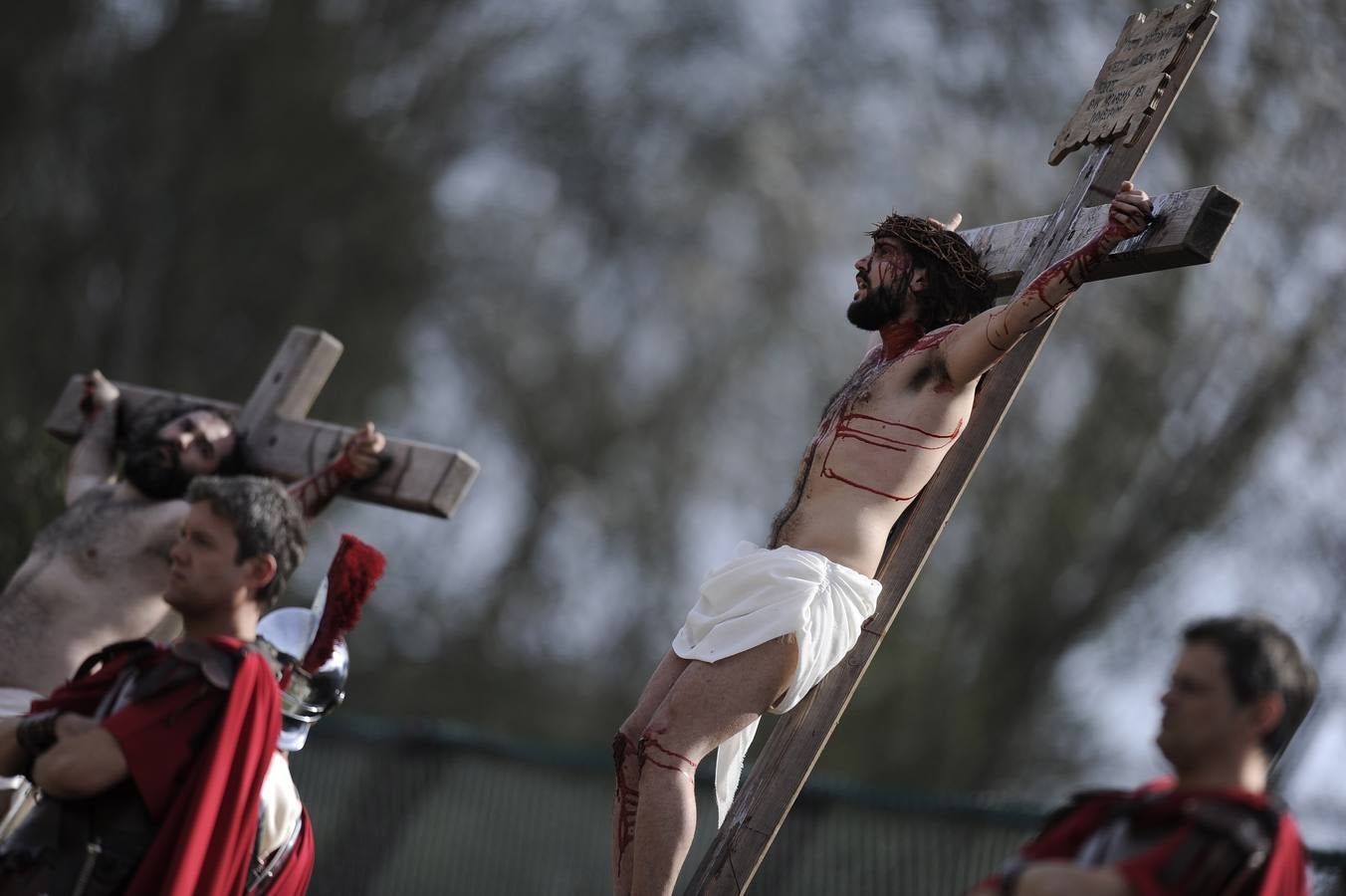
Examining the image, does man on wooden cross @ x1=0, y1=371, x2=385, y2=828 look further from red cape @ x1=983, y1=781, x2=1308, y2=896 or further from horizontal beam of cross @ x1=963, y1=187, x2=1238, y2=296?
red cape @ x1=983, y1=781, x2=1308, y2=896

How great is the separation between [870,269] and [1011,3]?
10756mm

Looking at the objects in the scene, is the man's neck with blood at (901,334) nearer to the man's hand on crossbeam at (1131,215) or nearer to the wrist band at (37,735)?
the man's hand on crossbeam at (1131,215)

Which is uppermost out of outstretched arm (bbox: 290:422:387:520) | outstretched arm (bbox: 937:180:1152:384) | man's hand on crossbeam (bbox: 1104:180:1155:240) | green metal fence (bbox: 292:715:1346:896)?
man's hand on crossbeam (bbox: 1104:180:1155:240)

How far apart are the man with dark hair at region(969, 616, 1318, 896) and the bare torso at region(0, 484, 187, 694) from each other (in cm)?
320

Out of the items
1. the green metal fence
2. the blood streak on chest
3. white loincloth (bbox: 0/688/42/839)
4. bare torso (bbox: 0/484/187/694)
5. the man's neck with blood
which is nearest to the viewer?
the blood streak on chest

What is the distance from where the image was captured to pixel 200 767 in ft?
11.5

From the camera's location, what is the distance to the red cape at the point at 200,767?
3.45 metres

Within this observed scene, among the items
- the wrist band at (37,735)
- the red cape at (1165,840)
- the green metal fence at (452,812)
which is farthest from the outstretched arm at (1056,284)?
the green metal fence at (452,812)

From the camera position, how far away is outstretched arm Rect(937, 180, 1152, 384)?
388 centimetres

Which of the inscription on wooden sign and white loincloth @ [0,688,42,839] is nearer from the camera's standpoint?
the inscription on wooden sign

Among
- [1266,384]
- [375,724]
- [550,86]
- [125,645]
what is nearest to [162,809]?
[125,645]

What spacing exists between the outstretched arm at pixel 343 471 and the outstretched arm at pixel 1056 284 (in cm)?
211

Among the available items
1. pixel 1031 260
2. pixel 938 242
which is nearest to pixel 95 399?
pixel 938 242

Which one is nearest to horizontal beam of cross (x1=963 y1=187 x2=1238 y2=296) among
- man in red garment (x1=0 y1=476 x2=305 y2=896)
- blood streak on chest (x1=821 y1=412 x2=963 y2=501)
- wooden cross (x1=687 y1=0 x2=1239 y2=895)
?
wooden cross (x1=687 y1=0 x2=1239 y2=895)
